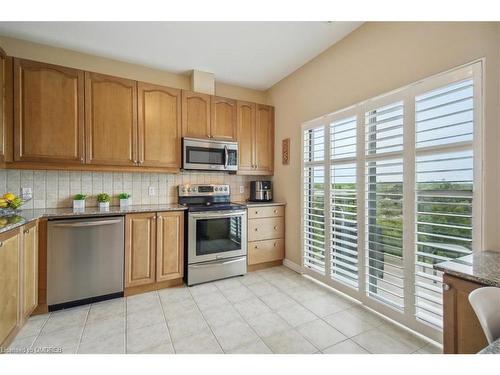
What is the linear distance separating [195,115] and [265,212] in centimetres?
157

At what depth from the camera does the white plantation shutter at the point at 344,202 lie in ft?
7.76

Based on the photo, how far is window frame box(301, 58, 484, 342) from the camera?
1.51 m

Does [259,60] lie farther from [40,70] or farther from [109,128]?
[40,70]

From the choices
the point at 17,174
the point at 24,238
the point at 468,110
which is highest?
the point at 468,110

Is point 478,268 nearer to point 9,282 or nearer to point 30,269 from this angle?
point 9,282

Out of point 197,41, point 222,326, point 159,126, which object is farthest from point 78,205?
point 197,41

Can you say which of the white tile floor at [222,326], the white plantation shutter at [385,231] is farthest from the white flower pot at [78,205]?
the white plantation shutter at [385,231]

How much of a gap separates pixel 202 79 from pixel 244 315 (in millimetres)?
2852

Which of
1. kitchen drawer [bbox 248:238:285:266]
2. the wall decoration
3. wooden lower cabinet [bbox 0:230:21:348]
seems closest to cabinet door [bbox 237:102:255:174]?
the wall decoration

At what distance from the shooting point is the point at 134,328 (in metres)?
1.94

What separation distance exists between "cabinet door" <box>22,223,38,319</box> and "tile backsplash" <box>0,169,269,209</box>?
69cm

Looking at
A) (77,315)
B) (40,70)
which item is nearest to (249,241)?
(77,315)

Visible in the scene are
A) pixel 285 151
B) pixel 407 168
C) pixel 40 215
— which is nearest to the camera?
pixel 407 168

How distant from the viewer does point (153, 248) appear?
Answer: 2596mm
